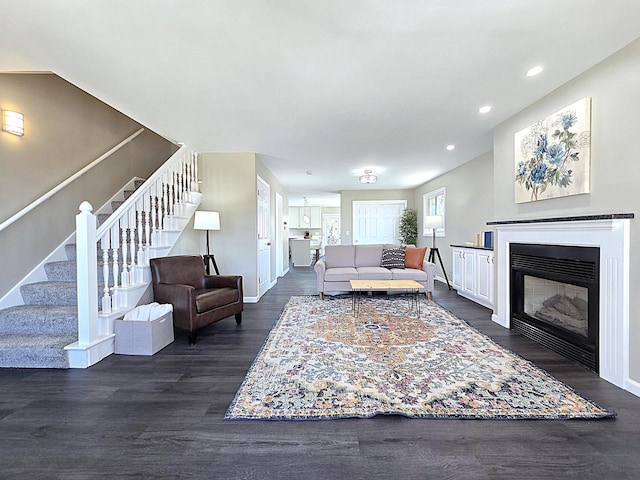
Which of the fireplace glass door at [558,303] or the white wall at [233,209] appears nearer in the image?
the fireplace glass door at [558,303]

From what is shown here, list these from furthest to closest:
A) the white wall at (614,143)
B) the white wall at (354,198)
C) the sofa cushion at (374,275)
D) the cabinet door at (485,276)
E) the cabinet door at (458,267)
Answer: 1. the white wall at (354,198)
2. the cabinet door at (458,267)
3. the sofa cushion at (374,275)
4. the cabinet door at (485,276)
5. the white wall at (614,143)

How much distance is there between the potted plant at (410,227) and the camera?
872 centimetres

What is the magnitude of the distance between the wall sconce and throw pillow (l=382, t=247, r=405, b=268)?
17.4ft

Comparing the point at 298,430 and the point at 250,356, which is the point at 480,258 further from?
the point at 298,430

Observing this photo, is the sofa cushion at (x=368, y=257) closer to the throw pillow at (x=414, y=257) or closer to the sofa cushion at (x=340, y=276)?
the throw pillow at (x=414, y=257)

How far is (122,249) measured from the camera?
10.8ft

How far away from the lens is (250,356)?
9.31 feet

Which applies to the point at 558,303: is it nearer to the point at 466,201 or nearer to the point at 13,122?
the point at 466,201

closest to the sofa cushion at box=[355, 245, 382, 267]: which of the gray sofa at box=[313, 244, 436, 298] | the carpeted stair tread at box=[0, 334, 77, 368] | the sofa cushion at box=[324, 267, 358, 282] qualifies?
the gray sofa at box=[313, 244, 436, 298]

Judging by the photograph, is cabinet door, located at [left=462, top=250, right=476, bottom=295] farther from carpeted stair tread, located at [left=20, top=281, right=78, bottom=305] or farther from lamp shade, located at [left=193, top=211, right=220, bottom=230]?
carpeted stair tread, located at [left=20, top=281, right=78, bottom=305]

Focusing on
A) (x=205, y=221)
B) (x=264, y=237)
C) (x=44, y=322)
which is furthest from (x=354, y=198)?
(x=44, y=322)

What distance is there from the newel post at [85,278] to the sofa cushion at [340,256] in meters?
3.94

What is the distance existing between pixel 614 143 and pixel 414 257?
352cm

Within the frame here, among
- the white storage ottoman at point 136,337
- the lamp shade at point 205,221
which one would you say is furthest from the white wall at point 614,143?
the lamp shade at point 205,221
